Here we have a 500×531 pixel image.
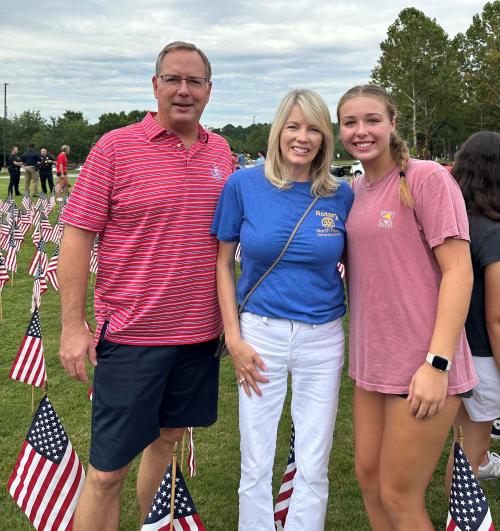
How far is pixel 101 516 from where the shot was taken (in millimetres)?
2689

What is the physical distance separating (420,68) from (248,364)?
46668 millimetres

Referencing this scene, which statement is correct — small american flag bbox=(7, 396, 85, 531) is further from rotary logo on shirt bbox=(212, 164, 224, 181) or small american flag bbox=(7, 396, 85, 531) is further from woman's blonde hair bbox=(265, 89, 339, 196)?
woman's blonde hair bbox=(265, 89, 339, 196)

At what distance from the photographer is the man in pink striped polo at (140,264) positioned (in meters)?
2.54

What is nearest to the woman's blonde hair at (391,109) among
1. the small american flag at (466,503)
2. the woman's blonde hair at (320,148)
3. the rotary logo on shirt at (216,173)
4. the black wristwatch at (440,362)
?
the woman's blonde hair at (320,148)

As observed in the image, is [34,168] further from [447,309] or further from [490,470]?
[447,309]

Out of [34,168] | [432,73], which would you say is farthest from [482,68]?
[34,168]

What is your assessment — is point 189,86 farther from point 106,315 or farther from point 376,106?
point 106,315

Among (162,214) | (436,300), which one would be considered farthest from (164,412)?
(436,300)

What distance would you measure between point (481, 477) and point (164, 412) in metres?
2.27

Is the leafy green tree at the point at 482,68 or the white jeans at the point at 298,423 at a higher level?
the leafy green tree at the point at 482,68

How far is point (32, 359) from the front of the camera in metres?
4.87

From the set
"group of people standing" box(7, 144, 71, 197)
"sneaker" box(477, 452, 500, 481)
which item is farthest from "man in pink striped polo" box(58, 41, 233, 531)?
"group of people standing" box(7, 144, 71, 197)

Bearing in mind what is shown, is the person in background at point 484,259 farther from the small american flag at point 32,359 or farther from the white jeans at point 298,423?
the small american flag at point 32,359

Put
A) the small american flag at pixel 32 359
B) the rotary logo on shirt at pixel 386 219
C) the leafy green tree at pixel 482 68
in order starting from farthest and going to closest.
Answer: the leafy green tree at pixel 482 68
the small american flag at pixel 32 359
the rotary logo on shirt at pixel 386 219
